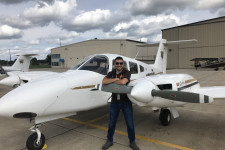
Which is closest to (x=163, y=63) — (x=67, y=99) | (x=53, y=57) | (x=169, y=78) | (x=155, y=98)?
(x=169, y=78)

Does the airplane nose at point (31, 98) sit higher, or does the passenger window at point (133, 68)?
the passenger window at point (133, 68)

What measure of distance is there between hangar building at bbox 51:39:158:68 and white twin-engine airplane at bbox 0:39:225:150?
35660 mm

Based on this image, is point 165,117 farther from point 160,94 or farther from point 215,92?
point 160,94

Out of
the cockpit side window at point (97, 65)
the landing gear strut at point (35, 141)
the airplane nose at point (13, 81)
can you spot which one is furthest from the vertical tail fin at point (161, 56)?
the landing gear strut at point (35, 141)

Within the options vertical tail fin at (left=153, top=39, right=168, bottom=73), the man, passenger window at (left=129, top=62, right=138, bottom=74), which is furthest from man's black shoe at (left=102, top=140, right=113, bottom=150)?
vertical tail fin at (left=153, top=39, right=168, bottom=73)

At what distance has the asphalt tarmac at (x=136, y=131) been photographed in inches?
148

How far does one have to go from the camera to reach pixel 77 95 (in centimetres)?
381

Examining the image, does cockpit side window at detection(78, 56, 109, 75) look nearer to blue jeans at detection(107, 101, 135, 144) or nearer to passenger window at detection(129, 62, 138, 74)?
passenger window at detection(129, 62, 138, 74)

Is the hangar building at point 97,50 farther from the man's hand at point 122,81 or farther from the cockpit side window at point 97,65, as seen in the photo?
the man's hand at point 122,81

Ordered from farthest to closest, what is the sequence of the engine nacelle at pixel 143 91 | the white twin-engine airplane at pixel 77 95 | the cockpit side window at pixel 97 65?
the cockpit side window at pixel 97 65 → the engine nacelle at pixel 143 91 → the white twin-engine airplane at pixel 77 95

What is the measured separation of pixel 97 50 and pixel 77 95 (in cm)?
4094

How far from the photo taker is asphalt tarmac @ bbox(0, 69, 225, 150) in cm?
377

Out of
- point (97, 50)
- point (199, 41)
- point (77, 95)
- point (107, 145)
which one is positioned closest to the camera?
point (107, 145)

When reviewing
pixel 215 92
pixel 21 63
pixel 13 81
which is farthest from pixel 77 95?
pixel 21 63
